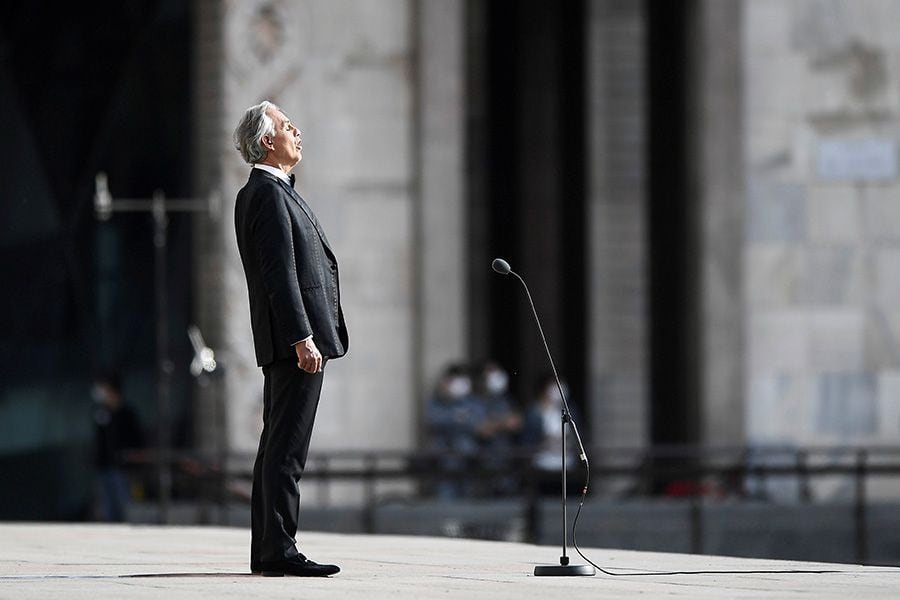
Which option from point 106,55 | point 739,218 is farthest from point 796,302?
point 106,55

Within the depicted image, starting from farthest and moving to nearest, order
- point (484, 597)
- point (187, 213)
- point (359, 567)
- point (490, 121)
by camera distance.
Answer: point (490, 121) → point (187, 213) → point (359, 567) → point (484, 597)

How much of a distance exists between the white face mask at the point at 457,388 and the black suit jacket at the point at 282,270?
13302 mm

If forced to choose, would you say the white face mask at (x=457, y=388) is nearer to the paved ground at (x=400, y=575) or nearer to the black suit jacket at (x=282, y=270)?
the paved ground at (x=400, y=575)

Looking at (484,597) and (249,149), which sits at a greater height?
(249,149)

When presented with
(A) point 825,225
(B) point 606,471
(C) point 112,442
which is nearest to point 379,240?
(C) point 112,442

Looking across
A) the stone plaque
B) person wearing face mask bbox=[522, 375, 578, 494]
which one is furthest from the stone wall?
person wearing face mask bbox=[522, 375, 578, 494]

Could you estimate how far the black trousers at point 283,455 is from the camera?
8.35 metres

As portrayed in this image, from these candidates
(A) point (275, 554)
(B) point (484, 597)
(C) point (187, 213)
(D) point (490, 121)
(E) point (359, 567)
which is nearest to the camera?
(B) point (484, 597)

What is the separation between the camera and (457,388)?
2188 cm

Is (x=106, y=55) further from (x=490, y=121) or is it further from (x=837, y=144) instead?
(x=490, y=121)

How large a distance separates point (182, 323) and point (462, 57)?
4483 millimetres

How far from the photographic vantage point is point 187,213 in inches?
871

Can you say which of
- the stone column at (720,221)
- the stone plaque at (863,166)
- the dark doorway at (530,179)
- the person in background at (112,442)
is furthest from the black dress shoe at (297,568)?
the dark doorway at (530,179)

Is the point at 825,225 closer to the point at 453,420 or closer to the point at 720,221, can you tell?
the point at 720,221
